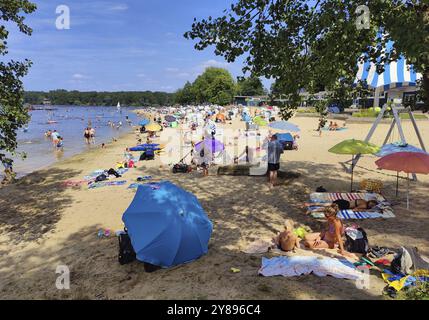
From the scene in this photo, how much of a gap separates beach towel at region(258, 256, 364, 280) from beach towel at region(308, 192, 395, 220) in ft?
9.01

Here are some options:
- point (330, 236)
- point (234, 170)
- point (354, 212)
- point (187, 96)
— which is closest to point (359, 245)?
point (330, 236)

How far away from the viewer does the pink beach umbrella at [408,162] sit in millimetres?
8297

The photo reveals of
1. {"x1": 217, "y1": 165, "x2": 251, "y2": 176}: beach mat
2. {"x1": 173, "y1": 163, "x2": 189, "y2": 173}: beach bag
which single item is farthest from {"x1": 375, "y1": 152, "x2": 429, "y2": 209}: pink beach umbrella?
{"x1": 173, "y1": 163, "x2": 189, "y2": 173}: beach bag

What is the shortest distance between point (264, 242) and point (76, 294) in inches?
155

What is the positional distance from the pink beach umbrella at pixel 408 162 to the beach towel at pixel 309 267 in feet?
11.4

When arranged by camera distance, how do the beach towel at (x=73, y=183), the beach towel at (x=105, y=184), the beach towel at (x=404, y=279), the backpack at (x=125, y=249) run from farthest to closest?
1. the beach towel at (x=73, y=183)
2. the beach towel at (x=105, y=184)
3. the backpack at (x=125, y=249)
4. the beach towel at (x=404, y=279)

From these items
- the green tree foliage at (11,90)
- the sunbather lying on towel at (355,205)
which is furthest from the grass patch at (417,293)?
the green tree foliage at (11,90)

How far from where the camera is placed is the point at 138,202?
263 inches

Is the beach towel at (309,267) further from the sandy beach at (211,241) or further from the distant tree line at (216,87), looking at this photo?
the distant tree line at (216,87)

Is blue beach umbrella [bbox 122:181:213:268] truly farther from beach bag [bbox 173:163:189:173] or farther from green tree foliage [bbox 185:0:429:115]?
beach bag [bbox 173:163:189:173]

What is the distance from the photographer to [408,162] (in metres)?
8.47

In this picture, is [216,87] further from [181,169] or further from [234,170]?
[234,170]

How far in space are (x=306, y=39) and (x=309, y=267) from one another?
14.4ft
